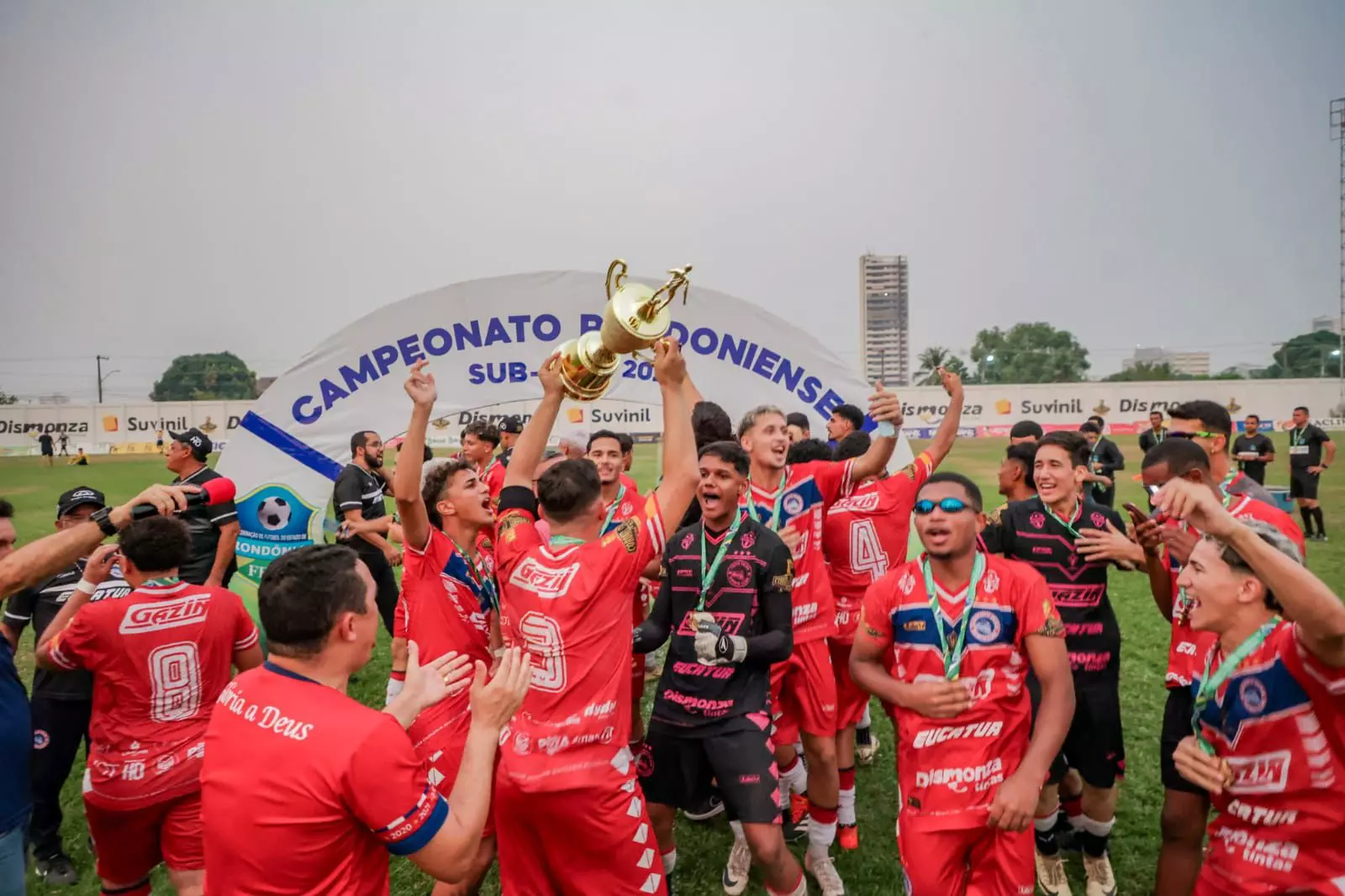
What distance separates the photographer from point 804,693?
5.12 metres

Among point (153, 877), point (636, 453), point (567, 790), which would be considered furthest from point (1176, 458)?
point (636, 453)

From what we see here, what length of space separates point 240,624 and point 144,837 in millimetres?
1085

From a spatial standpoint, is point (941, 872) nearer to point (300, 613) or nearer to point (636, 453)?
point (300, 613)

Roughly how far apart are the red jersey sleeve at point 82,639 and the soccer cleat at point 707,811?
376cm

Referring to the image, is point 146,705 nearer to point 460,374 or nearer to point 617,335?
point 617,335

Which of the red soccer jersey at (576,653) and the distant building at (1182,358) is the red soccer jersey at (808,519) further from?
the distant building at (1182,358)

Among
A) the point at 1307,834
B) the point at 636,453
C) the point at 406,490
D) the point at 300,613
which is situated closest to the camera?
the point at 300,613

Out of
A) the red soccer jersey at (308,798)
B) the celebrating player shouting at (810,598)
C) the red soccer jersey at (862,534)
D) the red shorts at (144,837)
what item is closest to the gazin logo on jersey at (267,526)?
the red shorts at (144,837)

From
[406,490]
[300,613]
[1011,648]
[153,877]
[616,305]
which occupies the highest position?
[616,305]

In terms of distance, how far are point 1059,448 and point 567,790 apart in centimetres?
358

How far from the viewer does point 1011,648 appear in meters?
3.45

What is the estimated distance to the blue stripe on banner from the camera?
26.4 feet

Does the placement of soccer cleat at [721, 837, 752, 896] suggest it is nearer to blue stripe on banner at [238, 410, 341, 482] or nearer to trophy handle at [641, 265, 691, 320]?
trophy handle at [641, 265, 691, 320]

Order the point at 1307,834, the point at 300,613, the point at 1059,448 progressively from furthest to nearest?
the point at 1059,448 → the point at 1307,834 → the point at 300,613
